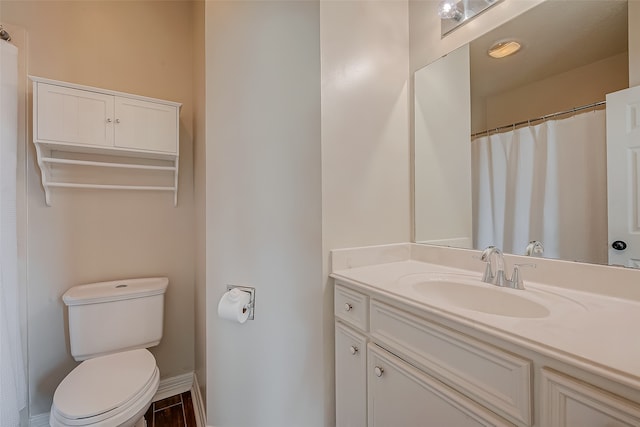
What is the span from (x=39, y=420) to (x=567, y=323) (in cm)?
254

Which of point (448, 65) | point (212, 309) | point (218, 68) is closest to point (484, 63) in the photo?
point (448, 65)

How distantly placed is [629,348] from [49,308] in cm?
243

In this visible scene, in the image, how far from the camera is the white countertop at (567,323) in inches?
19.4

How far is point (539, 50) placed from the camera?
1.08 metres

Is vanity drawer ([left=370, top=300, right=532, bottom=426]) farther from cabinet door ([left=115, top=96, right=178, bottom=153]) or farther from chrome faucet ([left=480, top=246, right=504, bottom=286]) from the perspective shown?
cabinet door ([left=115, top=96, right=178, bottom=153])

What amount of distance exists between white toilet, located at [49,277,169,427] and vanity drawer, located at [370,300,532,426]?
114 centimetres

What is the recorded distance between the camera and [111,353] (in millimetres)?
1490

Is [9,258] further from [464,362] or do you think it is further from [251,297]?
[464,362]

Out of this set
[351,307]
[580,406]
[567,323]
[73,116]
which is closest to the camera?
[580,406]

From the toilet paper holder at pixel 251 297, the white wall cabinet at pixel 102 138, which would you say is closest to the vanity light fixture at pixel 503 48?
the toilet paper holder at pixel 251 297

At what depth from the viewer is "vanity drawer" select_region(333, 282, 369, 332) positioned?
39.8 inches

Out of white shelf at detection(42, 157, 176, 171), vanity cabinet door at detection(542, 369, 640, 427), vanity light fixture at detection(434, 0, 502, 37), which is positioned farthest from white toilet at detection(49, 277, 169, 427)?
vanity light fixture at detection(434, 0, 502, 37)

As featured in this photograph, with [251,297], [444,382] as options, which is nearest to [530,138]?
[444,382]

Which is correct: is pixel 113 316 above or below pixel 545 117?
below
